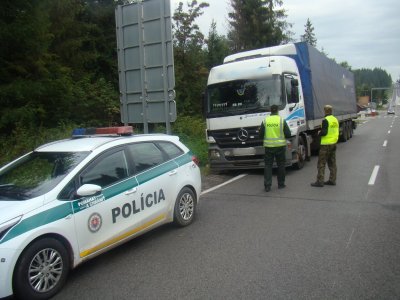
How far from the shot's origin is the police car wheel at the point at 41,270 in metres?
3.98

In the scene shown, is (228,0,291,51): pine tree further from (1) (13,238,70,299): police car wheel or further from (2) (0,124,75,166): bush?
(1) (13,238,70,299): police car wheel

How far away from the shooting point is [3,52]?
12.2m

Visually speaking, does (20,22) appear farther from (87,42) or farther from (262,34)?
(262,34)

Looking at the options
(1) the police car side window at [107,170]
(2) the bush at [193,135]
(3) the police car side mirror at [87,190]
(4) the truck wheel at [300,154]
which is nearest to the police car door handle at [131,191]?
(1) the police car side window at [107,170]

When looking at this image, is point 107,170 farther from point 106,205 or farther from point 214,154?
point 214,154

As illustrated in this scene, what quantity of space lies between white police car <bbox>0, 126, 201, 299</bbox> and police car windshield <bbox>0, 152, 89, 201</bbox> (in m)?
0.01

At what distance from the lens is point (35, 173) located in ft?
16.4

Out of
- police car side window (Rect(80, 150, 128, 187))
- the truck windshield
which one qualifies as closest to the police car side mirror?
police car side window (Rect(80, 150, 128, 187))

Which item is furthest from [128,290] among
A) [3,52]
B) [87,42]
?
[87,42]

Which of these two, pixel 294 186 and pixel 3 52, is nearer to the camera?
pixel 294 186

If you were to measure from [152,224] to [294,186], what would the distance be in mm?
4825

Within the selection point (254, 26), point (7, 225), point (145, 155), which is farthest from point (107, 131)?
point (254, 26)

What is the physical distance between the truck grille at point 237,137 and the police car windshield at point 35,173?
6.36 m

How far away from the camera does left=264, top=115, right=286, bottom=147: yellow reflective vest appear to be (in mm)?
9484
